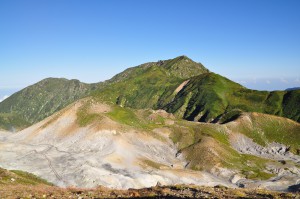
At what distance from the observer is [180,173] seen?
11206 centimetres

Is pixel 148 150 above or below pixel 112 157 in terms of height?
above

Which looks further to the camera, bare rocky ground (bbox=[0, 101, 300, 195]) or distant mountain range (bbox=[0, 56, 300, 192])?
distant mountain range (bbox=[0, 56, 300, 192])

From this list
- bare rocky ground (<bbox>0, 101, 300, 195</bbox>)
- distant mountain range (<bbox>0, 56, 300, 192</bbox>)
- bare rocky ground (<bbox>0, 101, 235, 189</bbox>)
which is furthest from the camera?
distant mountain range (<bbox>0, 56, 300, 192</bbox>)

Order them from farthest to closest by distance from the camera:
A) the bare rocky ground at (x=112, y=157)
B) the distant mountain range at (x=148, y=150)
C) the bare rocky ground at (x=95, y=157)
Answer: the distant mountain range at (x=148, y=150) → the bare rocky ground at (x=112, y=157) → the bare rocky ground at (x=95, y=157)

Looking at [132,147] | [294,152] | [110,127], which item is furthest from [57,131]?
[294,152]

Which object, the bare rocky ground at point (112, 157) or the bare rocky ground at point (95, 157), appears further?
the bare rocky ground at point (112, 157)

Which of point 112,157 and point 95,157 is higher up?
point 95,157

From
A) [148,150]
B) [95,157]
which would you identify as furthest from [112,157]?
[148,150]

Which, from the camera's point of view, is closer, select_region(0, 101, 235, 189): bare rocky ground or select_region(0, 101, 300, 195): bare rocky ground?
select_region(0, 101, 235, 189): bare rocky ground

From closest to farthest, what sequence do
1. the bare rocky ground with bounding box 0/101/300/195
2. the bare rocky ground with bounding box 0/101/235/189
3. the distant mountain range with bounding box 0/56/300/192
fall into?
the bare rocky ground with bounding box 0/101/235/189 → the bare rocky ground with bounding box 0/101/300/195 → the distant mountain range with bounding box 0/56/300/192

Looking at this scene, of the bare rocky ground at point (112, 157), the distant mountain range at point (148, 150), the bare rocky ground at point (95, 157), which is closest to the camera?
the bare rocky ground at point (95, 157)

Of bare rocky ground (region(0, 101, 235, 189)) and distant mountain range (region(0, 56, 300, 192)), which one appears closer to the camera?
bare rocky ground (region(0, 101, 235, 189))

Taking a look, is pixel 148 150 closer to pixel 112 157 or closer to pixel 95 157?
pixel 112 157

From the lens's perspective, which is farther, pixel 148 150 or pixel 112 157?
pixel 148 150
